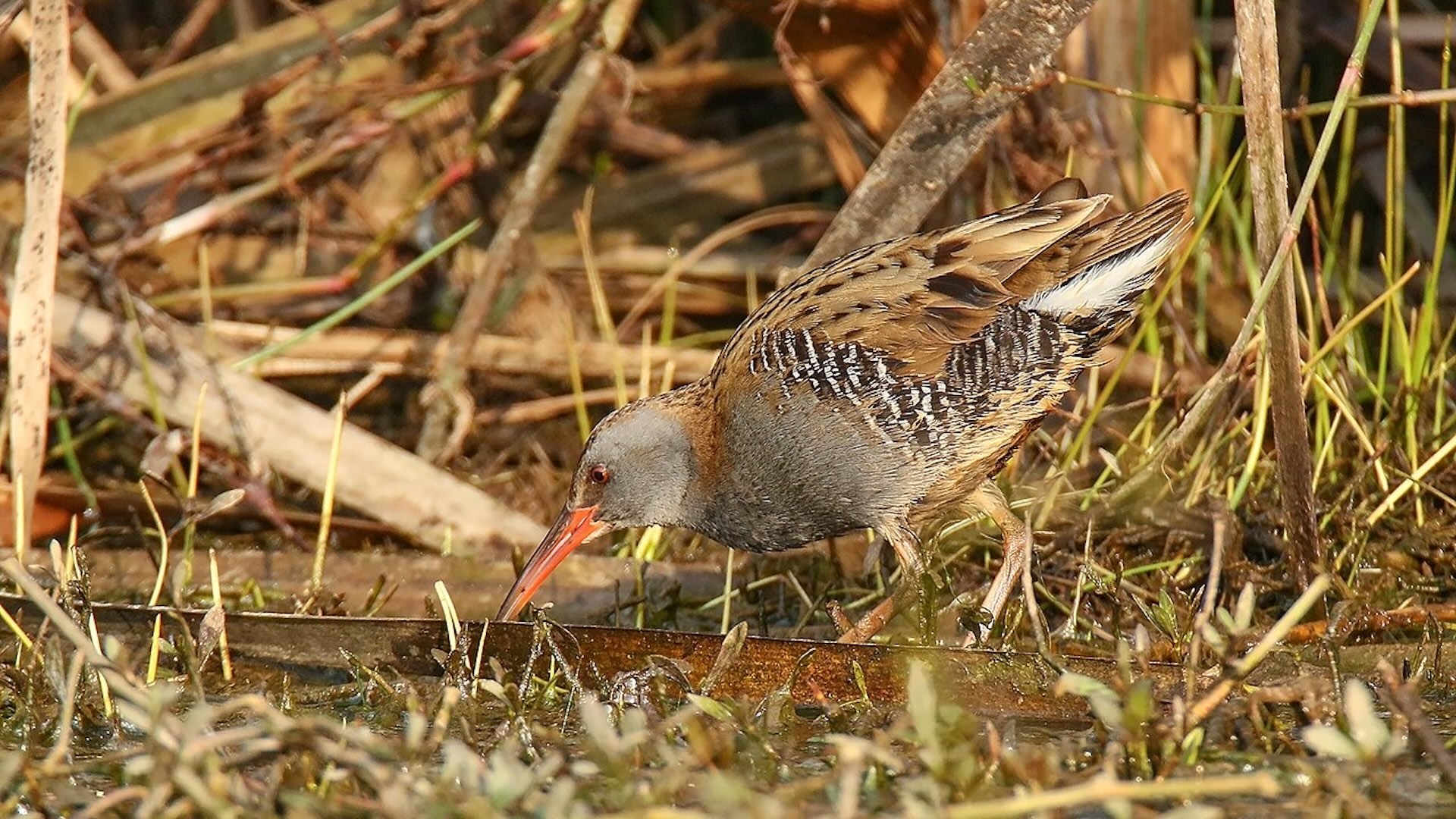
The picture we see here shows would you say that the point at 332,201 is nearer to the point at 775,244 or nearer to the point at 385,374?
the point at 385,374

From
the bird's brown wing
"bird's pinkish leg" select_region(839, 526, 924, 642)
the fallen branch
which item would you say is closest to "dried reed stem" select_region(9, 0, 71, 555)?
the fallen branch

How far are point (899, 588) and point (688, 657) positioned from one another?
1.34 feet

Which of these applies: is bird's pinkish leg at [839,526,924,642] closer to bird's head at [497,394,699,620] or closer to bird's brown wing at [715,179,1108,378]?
bird's brown wing at [715,179,1108,378]

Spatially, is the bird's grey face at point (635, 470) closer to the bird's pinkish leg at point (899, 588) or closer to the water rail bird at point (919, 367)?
the water rail bird at point (919, 367)

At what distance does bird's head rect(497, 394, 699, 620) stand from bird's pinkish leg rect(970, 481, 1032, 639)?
0.59m

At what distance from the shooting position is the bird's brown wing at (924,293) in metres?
3.13

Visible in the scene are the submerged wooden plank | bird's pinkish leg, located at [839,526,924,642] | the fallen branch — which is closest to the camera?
the submerged wooden plank

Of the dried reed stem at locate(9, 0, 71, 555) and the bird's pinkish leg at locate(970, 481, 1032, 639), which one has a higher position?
the dried reed stem at locate(9, 0, 71, 555)

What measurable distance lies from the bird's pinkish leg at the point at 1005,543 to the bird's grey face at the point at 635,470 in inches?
23.3

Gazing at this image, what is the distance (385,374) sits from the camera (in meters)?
4.70

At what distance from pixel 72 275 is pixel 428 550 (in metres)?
1.36

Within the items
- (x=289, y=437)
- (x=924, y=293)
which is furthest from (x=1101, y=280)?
(x=289, y=437)

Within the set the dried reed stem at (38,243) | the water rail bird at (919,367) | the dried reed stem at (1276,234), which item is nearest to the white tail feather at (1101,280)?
the water rail bird at (919,367)

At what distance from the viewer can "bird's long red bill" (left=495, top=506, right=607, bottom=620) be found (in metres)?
3.37
